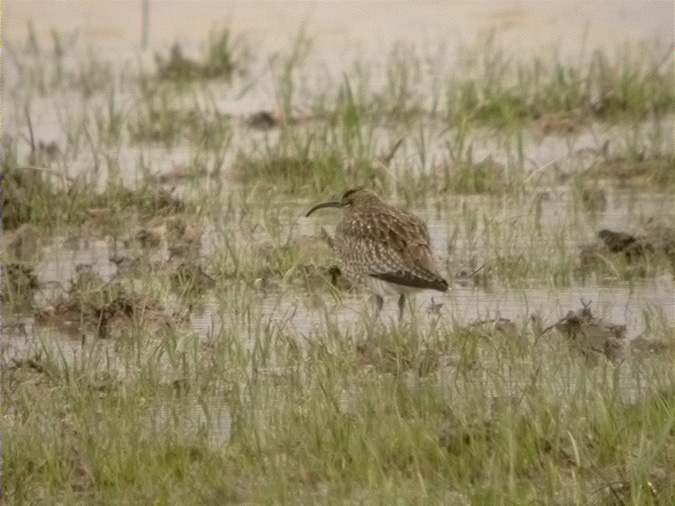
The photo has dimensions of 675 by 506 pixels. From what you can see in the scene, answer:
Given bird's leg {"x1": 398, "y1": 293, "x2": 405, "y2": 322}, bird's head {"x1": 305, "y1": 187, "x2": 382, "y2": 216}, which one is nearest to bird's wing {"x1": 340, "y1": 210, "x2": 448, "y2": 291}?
bird's leg {"x1": 398, "y1": 293, "x2": 405, "y2": 322}

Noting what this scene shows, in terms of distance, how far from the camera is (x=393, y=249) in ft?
35.3

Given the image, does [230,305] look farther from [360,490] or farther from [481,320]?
[360,490]

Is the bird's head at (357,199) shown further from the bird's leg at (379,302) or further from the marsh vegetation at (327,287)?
the bird's leg at (379,302)

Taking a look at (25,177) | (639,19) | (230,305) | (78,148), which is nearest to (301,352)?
(230,305)

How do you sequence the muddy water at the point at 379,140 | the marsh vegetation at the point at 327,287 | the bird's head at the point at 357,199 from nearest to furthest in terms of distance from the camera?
the marsh vegetation at the point at 327,287 < the muddy water at the point at 379,140 < the bird's head at the point at 357,199

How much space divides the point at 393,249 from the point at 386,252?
42 mm

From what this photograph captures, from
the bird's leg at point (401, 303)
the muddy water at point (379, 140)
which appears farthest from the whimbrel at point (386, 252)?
the muddy water at point (379, 140)

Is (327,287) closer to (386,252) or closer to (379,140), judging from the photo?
(386,252)

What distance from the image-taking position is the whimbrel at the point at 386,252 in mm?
10500

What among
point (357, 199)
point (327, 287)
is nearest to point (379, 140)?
point (357, 199)

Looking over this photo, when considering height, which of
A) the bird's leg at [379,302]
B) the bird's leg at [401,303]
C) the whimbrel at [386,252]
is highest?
the whimbrel at [386,252]

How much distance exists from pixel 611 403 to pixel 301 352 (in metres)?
1.65

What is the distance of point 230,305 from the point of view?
1051 centimetres

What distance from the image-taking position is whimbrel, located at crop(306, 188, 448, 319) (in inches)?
413
